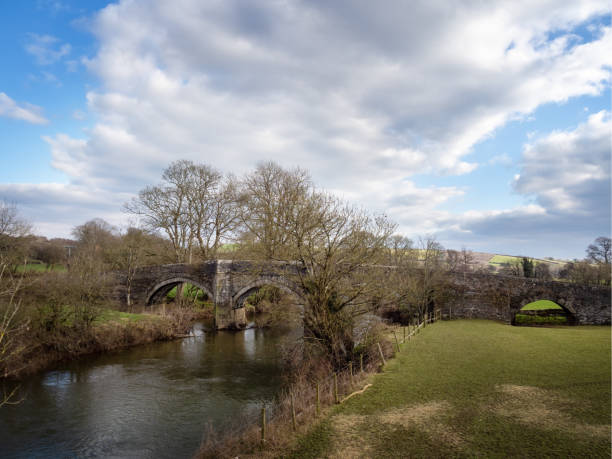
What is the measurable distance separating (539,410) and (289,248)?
775 cm

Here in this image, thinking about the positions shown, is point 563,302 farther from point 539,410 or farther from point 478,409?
point 478,409

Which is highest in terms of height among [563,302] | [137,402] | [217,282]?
[217,282]

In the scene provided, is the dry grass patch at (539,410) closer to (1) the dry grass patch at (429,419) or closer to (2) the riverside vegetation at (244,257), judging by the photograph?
(1) the dry grass patch at (429,419)

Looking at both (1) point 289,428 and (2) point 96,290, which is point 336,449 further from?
(2) point 96,290

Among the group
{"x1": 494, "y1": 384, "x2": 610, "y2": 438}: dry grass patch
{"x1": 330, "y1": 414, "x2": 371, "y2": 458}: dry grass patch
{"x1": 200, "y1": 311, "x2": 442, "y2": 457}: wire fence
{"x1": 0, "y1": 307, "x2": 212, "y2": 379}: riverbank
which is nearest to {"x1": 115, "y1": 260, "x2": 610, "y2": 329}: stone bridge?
{"x1": 0, "y1": 307, "x2": 212, "y2": 379}: riverbank

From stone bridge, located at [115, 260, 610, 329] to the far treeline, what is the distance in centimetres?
111

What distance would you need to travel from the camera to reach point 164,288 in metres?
29.7

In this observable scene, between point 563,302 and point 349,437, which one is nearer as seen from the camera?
point 349,437

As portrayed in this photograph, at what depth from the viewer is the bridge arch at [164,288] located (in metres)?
26.9

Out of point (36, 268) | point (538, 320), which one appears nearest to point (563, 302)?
point (538, 320)

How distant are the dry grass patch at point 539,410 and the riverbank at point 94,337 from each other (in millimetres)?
14412

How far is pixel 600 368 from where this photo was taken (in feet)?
34.3

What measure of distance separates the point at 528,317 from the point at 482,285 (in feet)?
11.2

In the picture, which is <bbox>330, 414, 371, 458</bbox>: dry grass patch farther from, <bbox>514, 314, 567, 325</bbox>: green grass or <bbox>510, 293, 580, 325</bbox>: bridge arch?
<bbox>514, 314, 567, 325</bbox>: green grass
